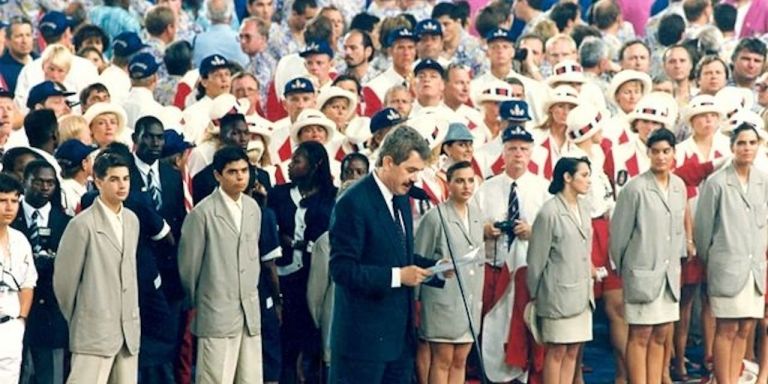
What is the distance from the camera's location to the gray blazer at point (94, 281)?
515 inches

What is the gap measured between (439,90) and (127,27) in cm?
378

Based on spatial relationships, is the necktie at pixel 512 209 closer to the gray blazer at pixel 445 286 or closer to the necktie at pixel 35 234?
the gray blazer at pixel 445 286

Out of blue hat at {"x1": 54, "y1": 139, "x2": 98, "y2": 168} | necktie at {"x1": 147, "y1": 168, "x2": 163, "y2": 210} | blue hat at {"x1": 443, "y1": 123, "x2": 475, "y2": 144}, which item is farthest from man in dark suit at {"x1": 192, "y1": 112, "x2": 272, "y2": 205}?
blue hat at {"x1": 443, "y1": 123, "x2": 475, "y2": 144}

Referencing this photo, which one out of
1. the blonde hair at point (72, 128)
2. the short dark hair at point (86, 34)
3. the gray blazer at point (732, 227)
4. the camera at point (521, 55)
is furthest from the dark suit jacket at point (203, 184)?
the camera at point (521, 55)

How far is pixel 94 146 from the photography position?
574 inches

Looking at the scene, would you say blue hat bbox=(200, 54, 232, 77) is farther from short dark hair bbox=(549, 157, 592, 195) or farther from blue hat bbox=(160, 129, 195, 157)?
short dark hair bbox=(549, 157, 592, 195)

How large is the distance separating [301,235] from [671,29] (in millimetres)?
5942

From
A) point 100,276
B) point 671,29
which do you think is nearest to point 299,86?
point 100,276

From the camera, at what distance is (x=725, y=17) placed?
2009 cm

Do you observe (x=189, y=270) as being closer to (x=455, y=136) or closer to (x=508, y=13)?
(x=455, y=136)

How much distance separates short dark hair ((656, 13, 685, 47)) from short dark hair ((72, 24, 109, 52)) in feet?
14.4

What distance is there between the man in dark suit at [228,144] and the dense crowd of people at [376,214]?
0.06 feet

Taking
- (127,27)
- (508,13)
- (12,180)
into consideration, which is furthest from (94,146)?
(508,13)

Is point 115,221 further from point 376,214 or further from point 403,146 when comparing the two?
point 403,146
